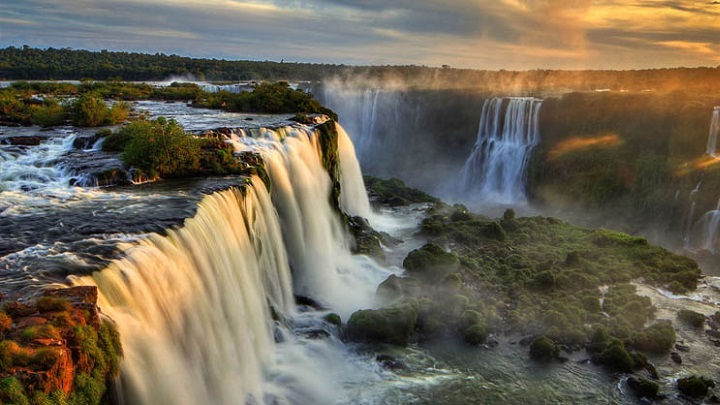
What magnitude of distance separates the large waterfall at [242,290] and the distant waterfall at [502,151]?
2526 cm

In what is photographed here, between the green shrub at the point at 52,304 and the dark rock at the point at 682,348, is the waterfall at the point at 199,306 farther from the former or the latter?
the dark rock at the point at 682,348

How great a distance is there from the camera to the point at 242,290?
13.4 m

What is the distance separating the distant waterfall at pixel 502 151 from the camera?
1783 inches

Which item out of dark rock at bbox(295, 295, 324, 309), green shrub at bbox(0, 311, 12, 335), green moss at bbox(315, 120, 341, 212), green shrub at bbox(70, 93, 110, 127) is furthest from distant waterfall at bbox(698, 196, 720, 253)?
green shrub at bbox(0, 311, 12, 335)

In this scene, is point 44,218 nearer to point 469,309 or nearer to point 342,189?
point 469,309

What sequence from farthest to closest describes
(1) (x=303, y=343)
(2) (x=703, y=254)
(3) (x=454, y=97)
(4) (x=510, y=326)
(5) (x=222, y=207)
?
(3) (x=454, y=97) < (2) (x=703, y=254) < (4) (x=510, y=326) < (1) (x=303, y=343) < (5) (x=222, y=207)

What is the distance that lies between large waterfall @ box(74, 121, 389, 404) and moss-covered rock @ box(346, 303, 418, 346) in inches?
45.5

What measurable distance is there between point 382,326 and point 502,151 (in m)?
34.4

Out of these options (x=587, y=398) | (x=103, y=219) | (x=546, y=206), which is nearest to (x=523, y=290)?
(x=587, y=398)

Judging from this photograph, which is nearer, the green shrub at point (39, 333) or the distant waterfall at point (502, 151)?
the green shrub at point (39, 333)

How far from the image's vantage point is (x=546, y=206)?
138ft

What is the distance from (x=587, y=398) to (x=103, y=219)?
12.9 metres

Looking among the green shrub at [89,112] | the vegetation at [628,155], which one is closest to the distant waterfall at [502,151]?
the vegetation at [628,155]

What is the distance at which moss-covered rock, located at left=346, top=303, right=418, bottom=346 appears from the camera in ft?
52.7
